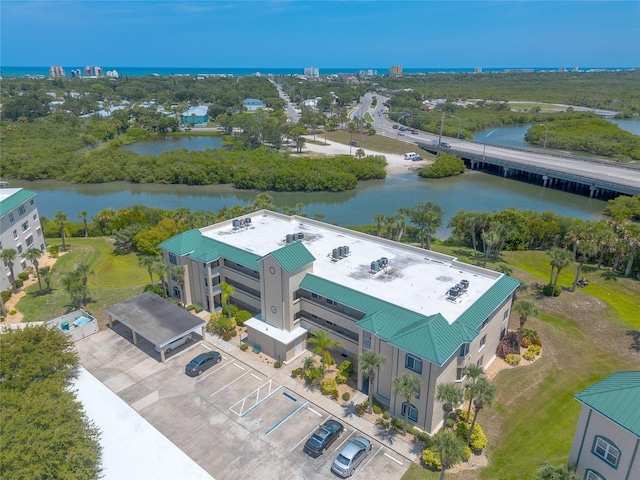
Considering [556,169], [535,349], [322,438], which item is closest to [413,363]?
[322,438]

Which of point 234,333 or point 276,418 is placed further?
point 234,333

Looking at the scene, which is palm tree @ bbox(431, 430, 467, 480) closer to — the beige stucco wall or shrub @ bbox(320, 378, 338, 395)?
the beige stucco wall

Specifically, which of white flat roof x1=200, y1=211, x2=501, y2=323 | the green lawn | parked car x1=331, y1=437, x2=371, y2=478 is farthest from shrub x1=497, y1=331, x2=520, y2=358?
the green lawn

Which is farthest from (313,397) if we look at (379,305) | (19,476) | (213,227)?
(213,227)

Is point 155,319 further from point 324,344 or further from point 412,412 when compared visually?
point 412,412

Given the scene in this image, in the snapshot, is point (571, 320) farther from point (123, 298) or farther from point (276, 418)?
point (123, 298)

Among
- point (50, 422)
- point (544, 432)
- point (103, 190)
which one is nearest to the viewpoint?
point (50, 422)
